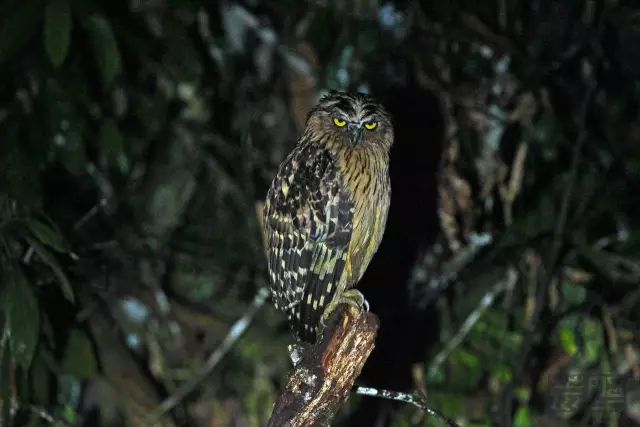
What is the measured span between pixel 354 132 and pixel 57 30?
2.67ft

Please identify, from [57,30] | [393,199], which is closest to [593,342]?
[393,199]

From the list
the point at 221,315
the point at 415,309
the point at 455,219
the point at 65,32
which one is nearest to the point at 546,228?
the point at 455,219

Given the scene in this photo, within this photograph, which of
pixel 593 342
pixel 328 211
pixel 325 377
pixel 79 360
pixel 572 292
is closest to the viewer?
pixel 325 377

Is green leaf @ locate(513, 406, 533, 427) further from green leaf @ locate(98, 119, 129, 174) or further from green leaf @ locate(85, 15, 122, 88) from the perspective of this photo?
green leaf @ locate(85, 15, 122, 88)

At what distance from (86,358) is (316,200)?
1028 mm

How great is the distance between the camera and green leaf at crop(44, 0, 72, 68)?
7.06 feet

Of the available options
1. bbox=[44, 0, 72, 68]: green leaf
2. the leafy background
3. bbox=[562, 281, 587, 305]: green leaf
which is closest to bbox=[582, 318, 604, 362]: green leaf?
the leafy background

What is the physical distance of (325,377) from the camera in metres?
1.83

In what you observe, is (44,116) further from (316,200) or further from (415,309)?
(415,309)

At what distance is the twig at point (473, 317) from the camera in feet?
11.6

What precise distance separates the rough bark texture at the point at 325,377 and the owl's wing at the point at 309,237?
45 centimetres

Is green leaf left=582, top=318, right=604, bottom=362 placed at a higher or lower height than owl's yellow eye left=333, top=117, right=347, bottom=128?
lower

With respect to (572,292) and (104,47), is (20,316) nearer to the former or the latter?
(104,47)

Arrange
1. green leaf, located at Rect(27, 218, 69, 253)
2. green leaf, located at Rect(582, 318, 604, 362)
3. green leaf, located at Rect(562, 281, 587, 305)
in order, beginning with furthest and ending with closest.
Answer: green leaf, located at Rect(562, 281, 587, 305), green leaf, located at Rect(582, 318, 604, 362), green leaf, located at Rect(27, 218, 69, 253)
